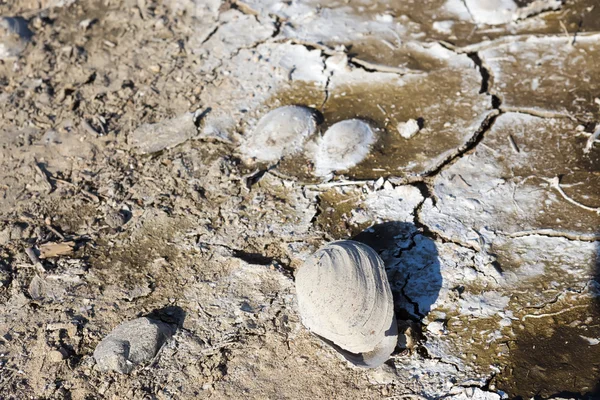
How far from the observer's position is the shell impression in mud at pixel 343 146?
147 inches

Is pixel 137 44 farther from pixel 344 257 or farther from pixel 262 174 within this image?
pixel 344 257

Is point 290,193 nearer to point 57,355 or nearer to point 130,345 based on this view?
point 130,345

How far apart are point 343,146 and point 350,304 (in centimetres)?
139

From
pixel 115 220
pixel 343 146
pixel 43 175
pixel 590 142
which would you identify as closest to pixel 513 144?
pixel 590 142

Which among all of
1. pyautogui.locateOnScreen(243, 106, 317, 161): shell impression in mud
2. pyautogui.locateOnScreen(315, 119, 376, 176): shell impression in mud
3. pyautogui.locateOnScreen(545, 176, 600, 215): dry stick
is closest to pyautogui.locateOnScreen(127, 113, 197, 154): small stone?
pyautogui.locateOnScreen(243, 106, 317, 161): shell impression in mud

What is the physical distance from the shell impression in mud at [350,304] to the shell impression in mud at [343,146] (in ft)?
3.32

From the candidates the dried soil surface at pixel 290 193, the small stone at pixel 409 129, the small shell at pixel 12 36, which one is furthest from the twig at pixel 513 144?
the small shell at pixel 12 36

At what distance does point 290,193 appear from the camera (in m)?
3.62

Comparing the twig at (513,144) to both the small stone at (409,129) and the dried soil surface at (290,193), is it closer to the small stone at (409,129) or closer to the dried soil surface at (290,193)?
the dried soil surface at (290,193)

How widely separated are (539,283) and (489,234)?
39 centimetres

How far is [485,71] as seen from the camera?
4.19 meters

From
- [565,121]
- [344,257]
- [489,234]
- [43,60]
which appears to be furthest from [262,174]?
[43,60]

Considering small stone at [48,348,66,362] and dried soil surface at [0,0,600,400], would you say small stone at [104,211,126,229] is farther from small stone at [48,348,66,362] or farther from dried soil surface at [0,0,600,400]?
small stone at [48,348,66,362]

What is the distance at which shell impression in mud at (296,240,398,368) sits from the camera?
267 centimetres
